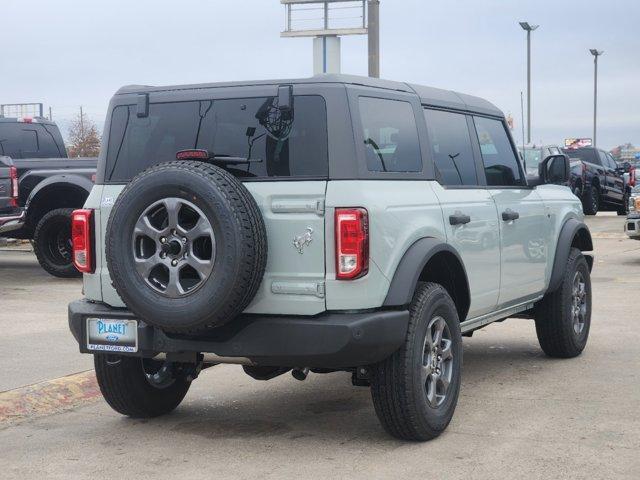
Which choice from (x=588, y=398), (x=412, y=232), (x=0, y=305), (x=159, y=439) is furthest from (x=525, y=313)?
(x=0, y=305)

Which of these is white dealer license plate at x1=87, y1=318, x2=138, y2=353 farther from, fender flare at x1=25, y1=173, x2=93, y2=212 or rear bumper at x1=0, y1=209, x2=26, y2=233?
fender flare at x1=25, y1=173, x2=93, y2=212

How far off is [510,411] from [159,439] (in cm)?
208

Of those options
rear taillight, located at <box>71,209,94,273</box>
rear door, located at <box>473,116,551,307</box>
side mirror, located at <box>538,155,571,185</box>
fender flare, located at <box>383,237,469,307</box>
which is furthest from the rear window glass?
side mirror, located at <box>538,155,571,185</box>

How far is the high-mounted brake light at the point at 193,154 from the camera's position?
5418 mm

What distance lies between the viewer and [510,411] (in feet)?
21.1

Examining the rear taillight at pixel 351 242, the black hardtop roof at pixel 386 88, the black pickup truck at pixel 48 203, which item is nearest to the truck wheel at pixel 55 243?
the black pickup truck at pixel 48 203

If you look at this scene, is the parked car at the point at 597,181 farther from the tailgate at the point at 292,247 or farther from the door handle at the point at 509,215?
the tailgate at the point at 292,247

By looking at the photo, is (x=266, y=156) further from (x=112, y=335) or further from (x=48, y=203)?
(x=48, y=203)

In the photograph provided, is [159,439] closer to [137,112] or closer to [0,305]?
[137,112]

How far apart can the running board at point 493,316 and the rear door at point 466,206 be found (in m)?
0.06

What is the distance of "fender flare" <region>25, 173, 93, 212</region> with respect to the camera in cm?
1442

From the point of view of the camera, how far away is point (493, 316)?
279 inches

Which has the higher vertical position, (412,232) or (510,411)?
(412,232)

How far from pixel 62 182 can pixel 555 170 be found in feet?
27.6
